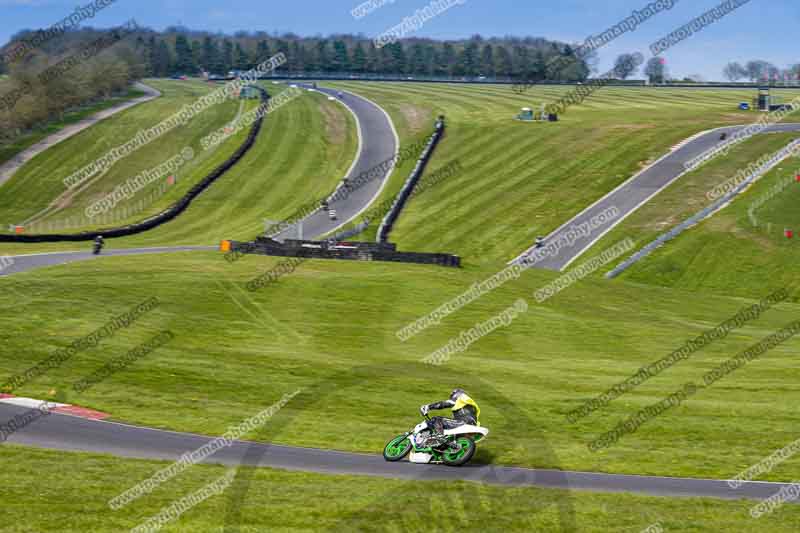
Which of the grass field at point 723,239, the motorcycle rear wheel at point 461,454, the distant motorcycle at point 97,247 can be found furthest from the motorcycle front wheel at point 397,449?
the grass field at point 723,239

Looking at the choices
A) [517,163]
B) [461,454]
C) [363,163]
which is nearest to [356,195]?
[363,163]

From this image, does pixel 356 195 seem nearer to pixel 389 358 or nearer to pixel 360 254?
pixel 360 254

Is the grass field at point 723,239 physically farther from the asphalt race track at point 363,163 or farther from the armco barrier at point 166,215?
the armco barrier at point 166,215

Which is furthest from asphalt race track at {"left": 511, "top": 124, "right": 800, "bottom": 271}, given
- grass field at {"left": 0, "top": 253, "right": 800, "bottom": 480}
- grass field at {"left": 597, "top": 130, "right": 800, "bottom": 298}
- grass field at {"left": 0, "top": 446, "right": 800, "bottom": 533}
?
grass field at {"left": 0, "top": 446, "right": 800, "bottom": 533}

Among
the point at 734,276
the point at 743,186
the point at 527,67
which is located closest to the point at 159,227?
the point at 734,276

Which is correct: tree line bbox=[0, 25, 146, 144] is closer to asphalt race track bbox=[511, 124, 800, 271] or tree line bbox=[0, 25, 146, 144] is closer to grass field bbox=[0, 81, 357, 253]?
grass field bbox=[0, 81, 357, 253]
